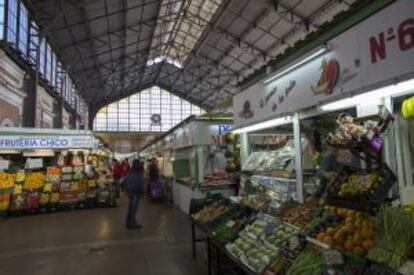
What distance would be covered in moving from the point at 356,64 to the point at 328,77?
42 cm

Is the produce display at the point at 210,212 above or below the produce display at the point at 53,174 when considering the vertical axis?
below

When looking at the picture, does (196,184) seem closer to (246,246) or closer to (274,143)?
(274,143)

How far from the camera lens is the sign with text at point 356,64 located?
258 centimetres

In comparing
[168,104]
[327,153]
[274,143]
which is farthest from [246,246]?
[168,104]

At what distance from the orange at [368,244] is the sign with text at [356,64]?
1181 millimetres

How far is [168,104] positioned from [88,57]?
48.5 feet

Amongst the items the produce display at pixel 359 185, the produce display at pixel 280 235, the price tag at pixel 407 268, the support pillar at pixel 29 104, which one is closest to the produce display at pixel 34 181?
the support pillar at pixel 29 104

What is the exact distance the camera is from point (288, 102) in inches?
173

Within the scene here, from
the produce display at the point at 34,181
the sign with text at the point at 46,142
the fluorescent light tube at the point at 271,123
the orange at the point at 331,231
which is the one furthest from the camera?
the produce display at the point at 34,181

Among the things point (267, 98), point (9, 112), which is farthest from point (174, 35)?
point (267, 98)

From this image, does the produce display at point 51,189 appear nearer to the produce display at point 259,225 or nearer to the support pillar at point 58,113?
the support pillar at point 58,113

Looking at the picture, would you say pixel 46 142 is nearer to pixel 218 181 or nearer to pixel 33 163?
pixel 33 163

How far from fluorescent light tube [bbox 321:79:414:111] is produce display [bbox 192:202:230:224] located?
2087 millimetres

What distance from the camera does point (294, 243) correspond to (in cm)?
284
